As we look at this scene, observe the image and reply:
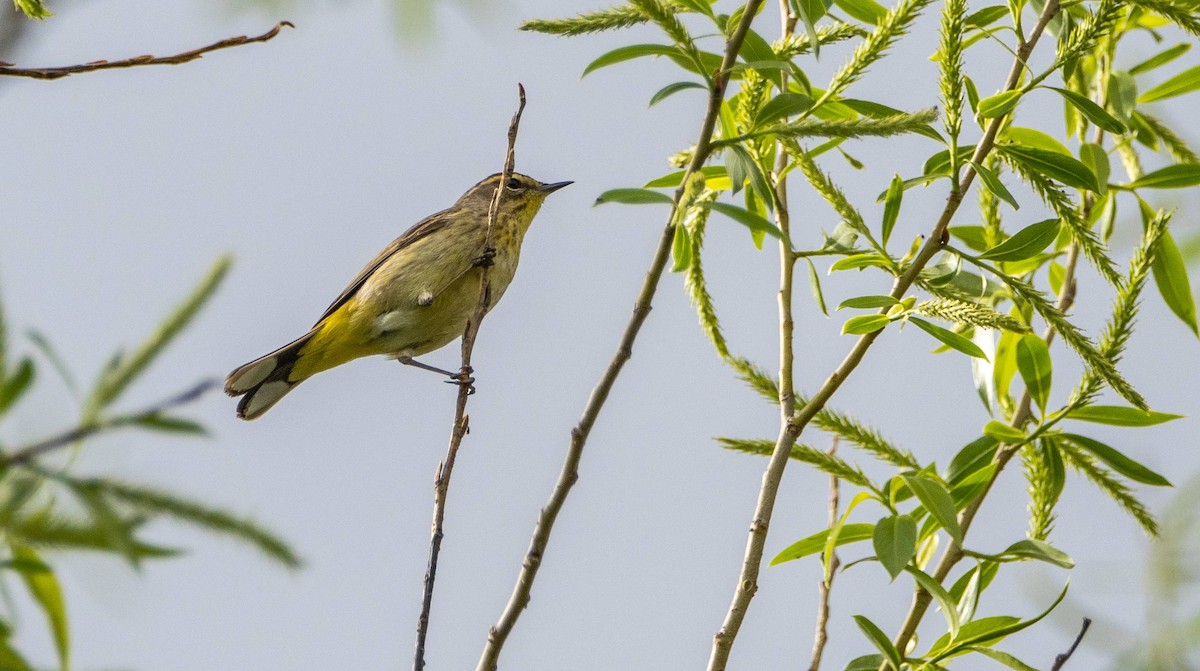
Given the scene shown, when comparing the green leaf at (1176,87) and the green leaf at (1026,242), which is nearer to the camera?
the green leaf at (1026,242)

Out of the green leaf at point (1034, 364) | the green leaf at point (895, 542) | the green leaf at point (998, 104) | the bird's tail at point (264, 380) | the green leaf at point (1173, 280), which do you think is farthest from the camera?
the bird's tail at point (264, 380)

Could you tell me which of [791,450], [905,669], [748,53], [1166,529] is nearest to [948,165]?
[748,53]

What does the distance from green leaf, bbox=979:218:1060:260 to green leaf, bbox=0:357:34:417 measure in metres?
2.42

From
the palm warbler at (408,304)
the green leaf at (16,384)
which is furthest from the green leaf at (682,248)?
the palm warbler at (408,304)

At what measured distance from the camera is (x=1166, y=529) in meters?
2.84

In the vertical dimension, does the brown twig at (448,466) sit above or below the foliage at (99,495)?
above

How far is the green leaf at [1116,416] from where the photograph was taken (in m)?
3.21

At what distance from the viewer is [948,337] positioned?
3.12 meters

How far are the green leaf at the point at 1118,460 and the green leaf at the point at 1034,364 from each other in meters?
0.17

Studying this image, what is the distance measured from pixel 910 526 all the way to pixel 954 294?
61cm

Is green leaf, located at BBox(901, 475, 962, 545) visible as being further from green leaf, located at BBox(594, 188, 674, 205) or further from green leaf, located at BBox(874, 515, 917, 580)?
green leaf, located at BBox(594, 188, 674, 205)

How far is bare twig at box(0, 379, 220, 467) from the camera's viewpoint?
1481 mm

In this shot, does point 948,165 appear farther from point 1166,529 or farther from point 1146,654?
point 1146,654

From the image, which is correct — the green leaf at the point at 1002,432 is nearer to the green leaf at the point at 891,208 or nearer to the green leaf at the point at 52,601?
the green leaf at the point at 891,208
